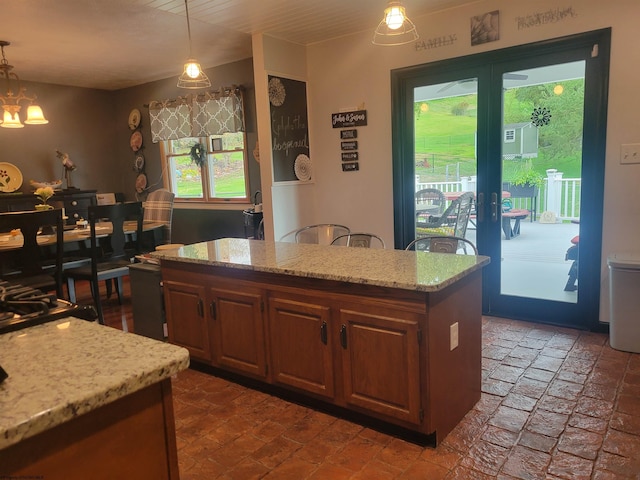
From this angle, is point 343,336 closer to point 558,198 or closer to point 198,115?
point 558,198

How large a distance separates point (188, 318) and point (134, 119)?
15.8 ft

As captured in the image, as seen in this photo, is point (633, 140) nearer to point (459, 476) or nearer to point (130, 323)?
point (459, 476)

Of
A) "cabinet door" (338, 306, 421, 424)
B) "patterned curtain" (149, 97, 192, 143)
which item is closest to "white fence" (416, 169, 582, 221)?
"cabinet door" (338, 306, 421, 424)

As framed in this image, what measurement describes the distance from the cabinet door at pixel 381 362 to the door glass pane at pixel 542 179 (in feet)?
7.42

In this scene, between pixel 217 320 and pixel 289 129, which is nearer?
pixel 217 320

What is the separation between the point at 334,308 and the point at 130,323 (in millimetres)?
2619

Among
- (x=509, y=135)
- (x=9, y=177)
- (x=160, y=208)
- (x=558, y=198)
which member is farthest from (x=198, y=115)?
(x=558, y=198)

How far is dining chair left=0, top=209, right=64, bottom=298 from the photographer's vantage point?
10.4ft

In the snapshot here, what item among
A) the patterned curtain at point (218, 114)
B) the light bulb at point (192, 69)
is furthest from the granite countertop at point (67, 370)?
the patterned curtain at point (218, 114)

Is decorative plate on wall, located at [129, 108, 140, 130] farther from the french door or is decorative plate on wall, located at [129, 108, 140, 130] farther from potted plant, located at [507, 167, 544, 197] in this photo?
potted plant, located at [507, 167, 544, 197]

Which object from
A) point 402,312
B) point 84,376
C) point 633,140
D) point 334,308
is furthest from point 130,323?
point 633,140

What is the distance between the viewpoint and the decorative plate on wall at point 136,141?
6.82 m

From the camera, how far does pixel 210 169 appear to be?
6180 millimetres

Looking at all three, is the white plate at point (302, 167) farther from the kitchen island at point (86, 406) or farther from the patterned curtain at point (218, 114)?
the kitchen island at point (86, 406)
